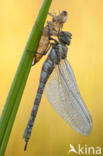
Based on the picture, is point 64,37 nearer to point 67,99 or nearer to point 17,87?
point 67,99

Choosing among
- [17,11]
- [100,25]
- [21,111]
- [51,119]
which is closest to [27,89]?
[21,111]

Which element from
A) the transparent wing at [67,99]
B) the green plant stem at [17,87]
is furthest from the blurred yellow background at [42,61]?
the green plant stem at [17,87]

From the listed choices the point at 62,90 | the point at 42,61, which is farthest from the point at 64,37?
the point at 42,61

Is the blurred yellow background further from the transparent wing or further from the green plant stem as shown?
the green plant stem

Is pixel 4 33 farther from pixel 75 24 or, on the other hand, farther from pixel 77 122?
pixel 77 122

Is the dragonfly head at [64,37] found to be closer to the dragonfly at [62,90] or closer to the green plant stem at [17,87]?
the dragonfly at [62,90]
